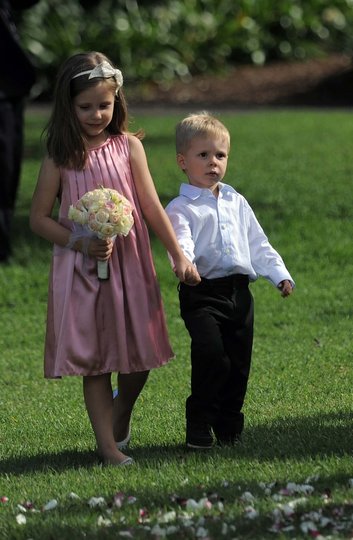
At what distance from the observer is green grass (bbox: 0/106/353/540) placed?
177 inches

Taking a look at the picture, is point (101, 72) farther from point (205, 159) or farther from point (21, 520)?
point (21, 520)

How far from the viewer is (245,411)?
631cm

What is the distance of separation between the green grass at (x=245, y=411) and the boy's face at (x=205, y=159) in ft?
3.62

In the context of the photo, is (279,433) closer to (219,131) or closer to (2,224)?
(219,131)

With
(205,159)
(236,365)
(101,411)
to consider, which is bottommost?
(101,411)

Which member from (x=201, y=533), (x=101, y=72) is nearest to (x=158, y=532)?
(x=201, y=533)

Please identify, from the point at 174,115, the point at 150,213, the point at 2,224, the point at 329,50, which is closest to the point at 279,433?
the point at 150,213

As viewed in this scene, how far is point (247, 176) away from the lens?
1337 cm

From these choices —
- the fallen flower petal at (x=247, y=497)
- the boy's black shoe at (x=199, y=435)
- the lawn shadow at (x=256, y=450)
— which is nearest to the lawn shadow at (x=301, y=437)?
the lawn shadow at (x=256, y=450)

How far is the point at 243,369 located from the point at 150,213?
75cm

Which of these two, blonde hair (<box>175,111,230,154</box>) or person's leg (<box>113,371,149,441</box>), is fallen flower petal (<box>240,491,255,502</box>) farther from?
blonde hair (<box>175,111,230,154</box>)

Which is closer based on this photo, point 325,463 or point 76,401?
point 325,463

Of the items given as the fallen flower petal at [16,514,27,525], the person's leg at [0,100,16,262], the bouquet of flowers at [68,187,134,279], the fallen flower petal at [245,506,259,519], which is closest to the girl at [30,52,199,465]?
the bouquet of flowers at [68,187,134,279]

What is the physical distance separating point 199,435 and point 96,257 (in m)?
0.84
